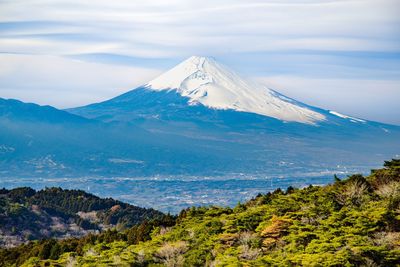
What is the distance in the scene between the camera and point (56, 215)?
234 ft

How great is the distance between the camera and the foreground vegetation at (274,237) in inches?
1117

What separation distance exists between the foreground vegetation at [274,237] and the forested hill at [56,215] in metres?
22.0

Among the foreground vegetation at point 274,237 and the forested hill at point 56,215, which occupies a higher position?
the foreground vegetation at point 274,237

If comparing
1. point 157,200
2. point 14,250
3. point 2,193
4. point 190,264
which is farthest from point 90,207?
point 157,200

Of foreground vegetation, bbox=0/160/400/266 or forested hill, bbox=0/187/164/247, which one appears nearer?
foreground vegetation, bbox=0/160/400/266

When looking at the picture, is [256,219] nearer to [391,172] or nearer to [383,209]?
[383,209]

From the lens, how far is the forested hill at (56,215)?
6569cm

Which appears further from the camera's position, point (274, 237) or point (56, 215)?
point (56, 215)

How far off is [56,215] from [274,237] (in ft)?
137

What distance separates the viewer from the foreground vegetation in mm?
28375

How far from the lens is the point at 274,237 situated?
32.9 meters

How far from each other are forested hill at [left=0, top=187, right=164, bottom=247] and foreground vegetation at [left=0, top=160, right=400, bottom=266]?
866 inches

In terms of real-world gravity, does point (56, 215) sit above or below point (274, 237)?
below

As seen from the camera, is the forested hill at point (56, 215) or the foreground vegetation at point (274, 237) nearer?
the foreground vegetation at point (274, 237)
